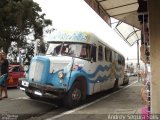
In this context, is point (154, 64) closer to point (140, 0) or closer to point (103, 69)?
point (140, 0)

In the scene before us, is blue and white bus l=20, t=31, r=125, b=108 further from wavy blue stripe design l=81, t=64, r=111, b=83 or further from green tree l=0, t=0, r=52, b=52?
green tree l=0, t=0, r=52, b=52

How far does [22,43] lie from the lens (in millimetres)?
39469

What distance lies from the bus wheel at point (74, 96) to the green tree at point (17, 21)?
22.4 meters

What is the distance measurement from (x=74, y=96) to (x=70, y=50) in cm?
186

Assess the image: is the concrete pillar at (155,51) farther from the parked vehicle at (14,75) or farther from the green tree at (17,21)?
the green tree at (17,21)

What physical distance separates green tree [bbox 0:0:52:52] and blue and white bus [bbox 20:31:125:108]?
68.6 feet

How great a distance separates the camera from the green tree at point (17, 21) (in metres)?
36.7

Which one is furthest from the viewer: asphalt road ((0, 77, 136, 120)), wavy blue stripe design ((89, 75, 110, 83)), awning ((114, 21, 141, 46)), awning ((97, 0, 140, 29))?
awning ((114, 21, 141, 46))

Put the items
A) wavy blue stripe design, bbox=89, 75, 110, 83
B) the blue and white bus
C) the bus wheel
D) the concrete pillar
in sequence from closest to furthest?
the concrete pillar, the blue and white bus, the bus wheel, wavy blue stripe design, bbox=89, 75, 110, 83

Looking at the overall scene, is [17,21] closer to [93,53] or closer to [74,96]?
[93,53]

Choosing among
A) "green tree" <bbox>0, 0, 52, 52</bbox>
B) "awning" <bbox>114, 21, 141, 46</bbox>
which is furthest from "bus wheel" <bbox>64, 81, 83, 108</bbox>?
"green tree" <bbox>0, 0, 52, 52</bbox>

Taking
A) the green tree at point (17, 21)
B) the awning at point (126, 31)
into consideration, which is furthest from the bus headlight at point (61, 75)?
the green tree at point (17, 21)

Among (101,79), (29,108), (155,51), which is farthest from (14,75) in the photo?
(155,51)

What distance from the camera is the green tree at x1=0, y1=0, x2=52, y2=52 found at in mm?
36656
